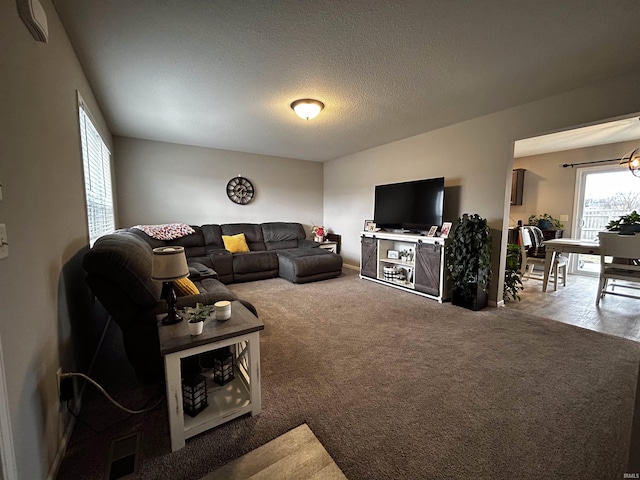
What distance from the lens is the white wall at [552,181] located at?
16.1ft

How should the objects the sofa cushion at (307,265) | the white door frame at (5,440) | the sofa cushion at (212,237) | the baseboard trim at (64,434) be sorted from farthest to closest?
the sofa cushion at (212,237), the sofa cushion at (307,265), the baseboard trim at (64,434), the white door frame at (5,440)

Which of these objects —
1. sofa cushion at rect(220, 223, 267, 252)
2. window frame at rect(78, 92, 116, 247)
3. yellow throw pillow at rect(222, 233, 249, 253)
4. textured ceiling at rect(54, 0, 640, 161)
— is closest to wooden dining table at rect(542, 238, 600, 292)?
textured ceiling at rect(54, 0, 640, 161)

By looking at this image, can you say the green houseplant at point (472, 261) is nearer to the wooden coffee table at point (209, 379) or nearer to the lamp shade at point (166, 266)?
the wooden coffee table at point (209, 379)

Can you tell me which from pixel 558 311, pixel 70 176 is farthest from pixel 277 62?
pixel 558 311

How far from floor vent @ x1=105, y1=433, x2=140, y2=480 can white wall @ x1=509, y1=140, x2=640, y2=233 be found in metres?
6.99

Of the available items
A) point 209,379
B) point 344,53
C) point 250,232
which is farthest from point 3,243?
point 250,232

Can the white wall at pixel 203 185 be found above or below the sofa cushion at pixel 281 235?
above

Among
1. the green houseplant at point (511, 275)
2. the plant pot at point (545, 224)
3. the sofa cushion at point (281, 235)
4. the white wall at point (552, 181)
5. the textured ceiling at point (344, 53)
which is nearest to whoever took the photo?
the textured ceiling at point (344, 53)

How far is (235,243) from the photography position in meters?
4.85

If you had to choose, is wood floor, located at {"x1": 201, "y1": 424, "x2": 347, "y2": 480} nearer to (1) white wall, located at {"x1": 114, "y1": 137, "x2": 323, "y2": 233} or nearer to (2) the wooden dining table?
(2) the wooden dining table

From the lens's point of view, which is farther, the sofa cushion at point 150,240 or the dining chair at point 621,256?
the sofa cushion at point 150,240

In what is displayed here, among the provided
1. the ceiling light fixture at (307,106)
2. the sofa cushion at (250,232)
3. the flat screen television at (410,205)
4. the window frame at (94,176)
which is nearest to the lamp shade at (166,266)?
the window frame at (94,176)

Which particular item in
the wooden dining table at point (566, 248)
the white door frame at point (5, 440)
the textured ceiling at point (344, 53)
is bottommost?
the white door frame at point (5, 440)

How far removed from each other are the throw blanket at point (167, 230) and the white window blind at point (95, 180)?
0.48 meters
